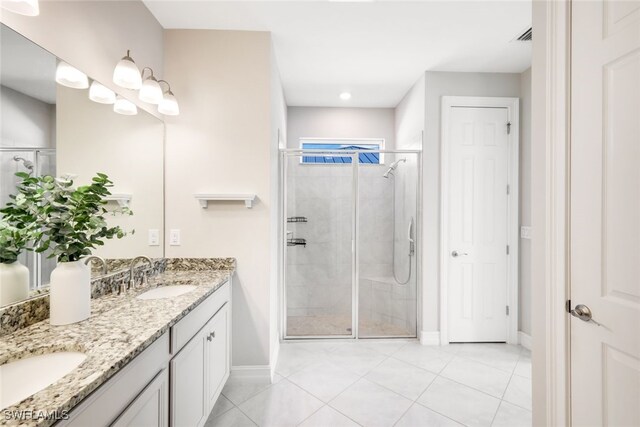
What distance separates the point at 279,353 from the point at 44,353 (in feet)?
6.63

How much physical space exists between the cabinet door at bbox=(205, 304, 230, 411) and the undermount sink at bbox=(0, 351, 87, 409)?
751mm

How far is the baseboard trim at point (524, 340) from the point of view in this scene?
2.80 metres

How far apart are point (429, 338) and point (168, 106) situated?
3.04 metres

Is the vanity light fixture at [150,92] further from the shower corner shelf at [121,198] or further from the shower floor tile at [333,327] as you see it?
the shower floor tile at [333,327]

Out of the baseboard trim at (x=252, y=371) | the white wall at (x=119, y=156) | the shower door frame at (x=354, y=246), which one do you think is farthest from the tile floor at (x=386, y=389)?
the white wall at (x=119, y=156)

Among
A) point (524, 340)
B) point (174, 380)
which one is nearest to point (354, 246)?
point (524, 340)

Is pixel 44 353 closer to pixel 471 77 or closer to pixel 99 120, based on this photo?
pixel 99 120

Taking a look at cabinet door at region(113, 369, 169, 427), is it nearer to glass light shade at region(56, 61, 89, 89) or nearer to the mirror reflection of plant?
the mirror reflection of plant

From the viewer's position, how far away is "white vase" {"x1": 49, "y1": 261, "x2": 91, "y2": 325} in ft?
3.81

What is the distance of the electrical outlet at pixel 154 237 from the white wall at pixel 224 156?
0.12m

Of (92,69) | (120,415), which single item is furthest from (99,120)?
(120,415)

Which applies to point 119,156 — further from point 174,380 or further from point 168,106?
point 174,380

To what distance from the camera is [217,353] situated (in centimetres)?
185

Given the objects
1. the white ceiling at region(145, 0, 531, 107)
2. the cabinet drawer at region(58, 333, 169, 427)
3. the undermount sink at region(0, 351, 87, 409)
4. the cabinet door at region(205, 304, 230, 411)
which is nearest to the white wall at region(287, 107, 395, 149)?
the white ceiling at region(145, 0, 531, 107)
